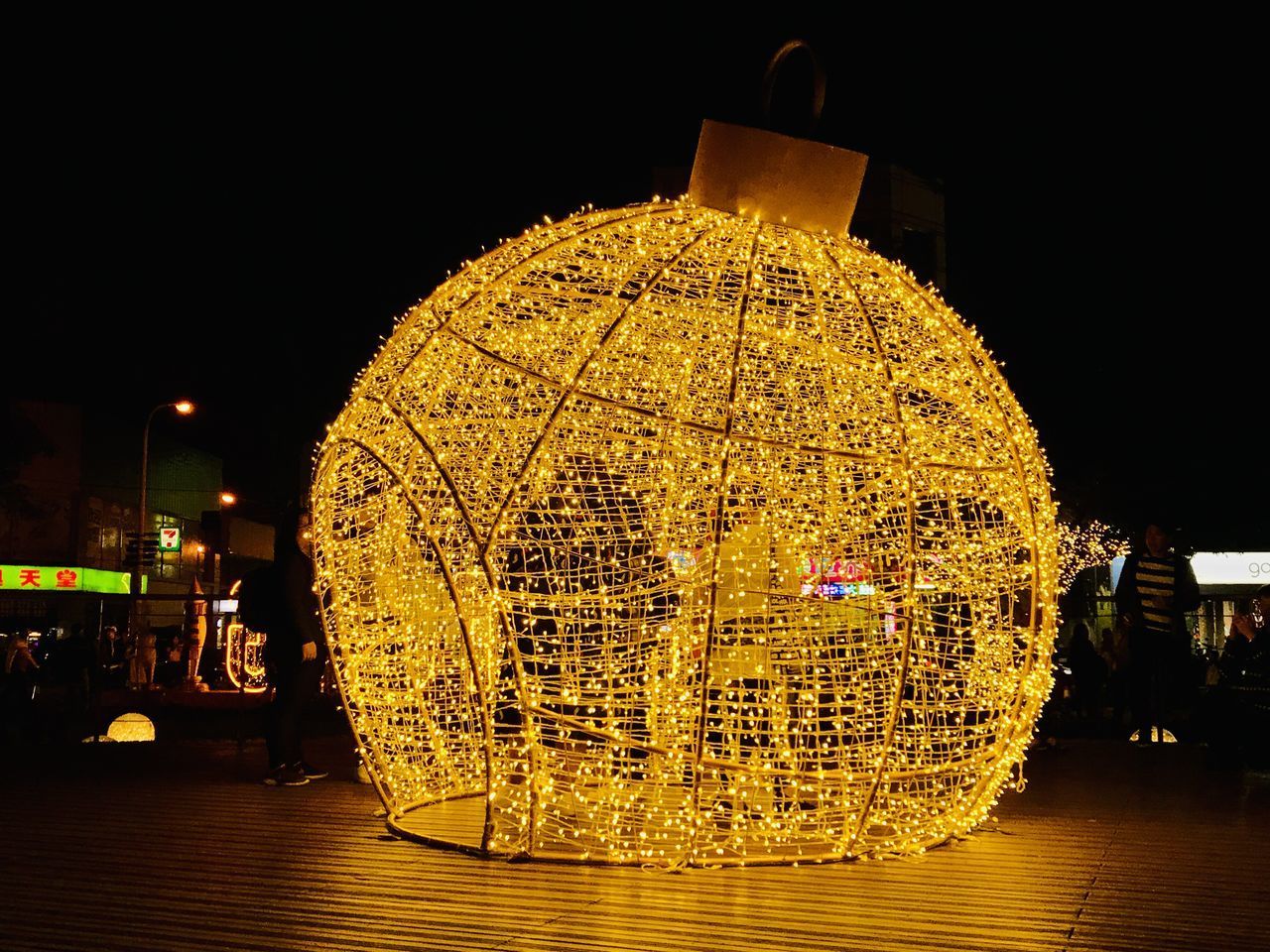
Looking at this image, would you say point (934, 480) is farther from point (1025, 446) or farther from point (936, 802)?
point (936, 802)

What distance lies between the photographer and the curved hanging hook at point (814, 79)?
5.88 m

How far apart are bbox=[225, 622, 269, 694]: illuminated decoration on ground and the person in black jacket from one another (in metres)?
3.85

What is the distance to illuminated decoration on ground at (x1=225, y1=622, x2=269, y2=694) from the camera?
11906mm

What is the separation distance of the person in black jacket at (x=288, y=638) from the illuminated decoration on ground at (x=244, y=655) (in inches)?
151

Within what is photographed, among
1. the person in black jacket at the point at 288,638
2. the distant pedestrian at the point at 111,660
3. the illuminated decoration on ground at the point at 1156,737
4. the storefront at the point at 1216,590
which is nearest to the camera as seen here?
the person in black jacket at the point at 288,638

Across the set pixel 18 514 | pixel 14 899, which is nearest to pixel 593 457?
pixel 14 899

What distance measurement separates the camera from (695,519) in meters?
5.38

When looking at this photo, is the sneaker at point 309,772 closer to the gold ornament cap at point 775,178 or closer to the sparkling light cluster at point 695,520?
the sparkling light cluster at point 695,520

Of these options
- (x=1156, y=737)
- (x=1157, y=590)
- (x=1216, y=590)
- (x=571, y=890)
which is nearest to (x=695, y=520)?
(x=571, y=890)

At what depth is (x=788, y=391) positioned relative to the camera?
19.9 ft

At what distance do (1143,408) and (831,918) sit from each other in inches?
741

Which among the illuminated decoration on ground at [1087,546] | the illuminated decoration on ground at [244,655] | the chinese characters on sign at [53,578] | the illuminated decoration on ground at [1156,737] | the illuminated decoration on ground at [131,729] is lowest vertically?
the illuminated decoration on ground at [131,729]

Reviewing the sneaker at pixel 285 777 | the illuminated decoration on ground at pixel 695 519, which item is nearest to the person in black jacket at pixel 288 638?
the sneaker at pixel 285 777

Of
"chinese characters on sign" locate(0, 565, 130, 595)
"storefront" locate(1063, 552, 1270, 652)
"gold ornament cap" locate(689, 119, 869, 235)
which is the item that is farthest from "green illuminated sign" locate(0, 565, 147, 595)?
"gold ornament cap" locate(689, 119, 869, 235)
